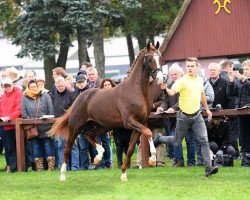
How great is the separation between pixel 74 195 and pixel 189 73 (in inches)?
129

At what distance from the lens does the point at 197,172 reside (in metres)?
16.3

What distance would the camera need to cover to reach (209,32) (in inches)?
1356

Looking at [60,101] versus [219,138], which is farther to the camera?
[60,101]

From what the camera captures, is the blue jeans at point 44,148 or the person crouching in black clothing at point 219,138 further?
the blue jeans at point 44,148

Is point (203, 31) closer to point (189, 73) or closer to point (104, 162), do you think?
point (104, 162)

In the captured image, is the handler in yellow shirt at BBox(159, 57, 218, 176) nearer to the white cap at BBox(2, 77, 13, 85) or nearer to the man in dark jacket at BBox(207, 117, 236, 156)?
the man in dark jacket at BBox(207, 117, 236, 156)

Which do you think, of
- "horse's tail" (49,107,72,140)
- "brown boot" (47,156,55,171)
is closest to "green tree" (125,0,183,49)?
"brown boot" (47,156,55,171)

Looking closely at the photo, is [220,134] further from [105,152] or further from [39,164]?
[39,164]

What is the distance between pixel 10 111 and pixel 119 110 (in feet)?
12.6

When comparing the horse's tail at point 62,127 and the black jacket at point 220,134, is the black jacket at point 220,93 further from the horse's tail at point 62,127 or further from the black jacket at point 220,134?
the horse's tail at point 62,127

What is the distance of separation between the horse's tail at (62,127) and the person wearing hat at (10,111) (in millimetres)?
2202

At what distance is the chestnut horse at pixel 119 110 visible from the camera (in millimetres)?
15367

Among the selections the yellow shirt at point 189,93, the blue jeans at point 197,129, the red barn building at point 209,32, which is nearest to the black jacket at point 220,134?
the blue jeans at point 197,129

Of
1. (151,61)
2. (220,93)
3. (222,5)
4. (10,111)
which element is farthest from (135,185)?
(222,5)
